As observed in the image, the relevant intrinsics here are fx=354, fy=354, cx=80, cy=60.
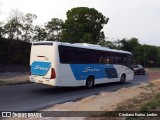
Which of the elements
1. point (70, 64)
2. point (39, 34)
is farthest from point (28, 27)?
point (70, 64)


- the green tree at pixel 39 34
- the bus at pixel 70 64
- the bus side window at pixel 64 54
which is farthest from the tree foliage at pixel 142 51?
the bus side window at pixel 64 54

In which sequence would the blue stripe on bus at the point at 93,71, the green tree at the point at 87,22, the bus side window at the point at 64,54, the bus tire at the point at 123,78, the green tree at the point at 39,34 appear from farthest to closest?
the green tree at the point at 87,22 → the green tree at the point at 39,34 → the bus tire at the point at 123,78 → the blue stripe on bus at the point at 93,71 → the bus side window at the point at 64,54

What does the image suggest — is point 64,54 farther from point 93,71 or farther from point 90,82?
point 90,82

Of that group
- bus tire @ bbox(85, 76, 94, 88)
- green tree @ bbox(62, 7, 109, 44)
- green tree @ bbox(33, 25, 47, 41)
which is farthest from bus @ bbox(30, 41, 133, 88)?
green tree @ bbox(62, 7, 109, 44)

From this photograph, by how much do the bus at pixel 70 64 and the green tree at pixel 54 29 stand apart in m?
26.4

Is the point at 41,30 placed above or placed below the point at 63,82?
above

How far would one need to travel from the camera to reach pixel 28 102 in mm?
15141

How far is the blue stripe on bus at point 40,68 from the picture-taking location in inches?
741

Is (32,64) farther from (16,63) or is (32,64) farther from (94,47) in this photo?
(16,63)

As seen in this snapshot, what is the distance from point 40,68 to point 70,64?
1.75m

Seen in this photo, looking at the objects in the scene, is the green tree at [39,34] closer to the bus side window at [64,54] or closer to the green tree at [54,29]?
the green tree at [54,29]

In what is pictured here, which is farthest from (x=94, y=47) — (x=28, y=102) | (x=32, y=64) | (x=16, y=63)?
(x=16, y=63)

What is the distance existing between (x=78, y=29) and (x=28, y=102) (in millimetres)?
40817

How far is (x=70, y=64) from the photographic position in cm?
1984
